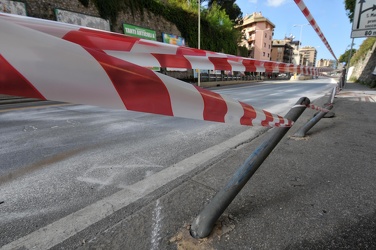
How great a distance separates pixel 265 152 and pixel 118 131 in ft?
10.6

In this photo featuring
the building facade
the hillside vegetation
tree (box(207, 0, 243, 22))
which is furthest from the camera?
the building facade

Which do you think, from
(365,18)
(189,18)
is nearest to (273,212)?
(365,18)

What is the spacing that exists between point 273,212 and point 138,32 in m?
19.4

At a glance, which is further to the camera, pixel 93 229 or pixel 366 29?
pixel 366 29

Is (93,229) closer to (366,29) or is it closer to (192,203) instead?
(192,203)

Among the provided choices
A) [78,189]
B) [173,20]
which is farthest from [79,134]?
[173,20]

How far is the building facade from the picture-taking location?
5191cm

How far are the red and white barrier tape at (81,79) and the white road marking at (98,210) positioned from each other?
1.24 meters

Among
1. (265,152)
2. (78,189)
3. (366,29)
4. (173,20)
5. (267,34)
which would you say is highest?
(267,34)

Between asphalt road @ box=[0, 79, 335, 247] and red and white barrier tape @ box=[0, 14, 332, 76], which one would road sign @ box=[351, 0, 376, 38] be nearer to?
A: asphalt road @ box=[0, 79, 335, 247]

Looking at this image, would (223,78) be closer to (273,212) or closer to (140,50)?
(140,50)

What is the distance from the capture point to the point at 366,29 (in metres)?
7.38

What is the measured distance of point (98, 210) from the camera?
175cm

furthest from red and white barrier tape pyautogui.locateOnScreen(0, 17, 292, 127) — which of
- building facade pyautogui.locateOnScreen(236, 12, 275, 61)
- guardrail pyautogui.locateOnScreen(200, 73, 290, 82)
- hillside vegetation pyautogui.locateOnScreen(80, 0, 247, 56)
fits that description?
building facade pyautogui.locateOnScreen(236, 12, 275, 61)
